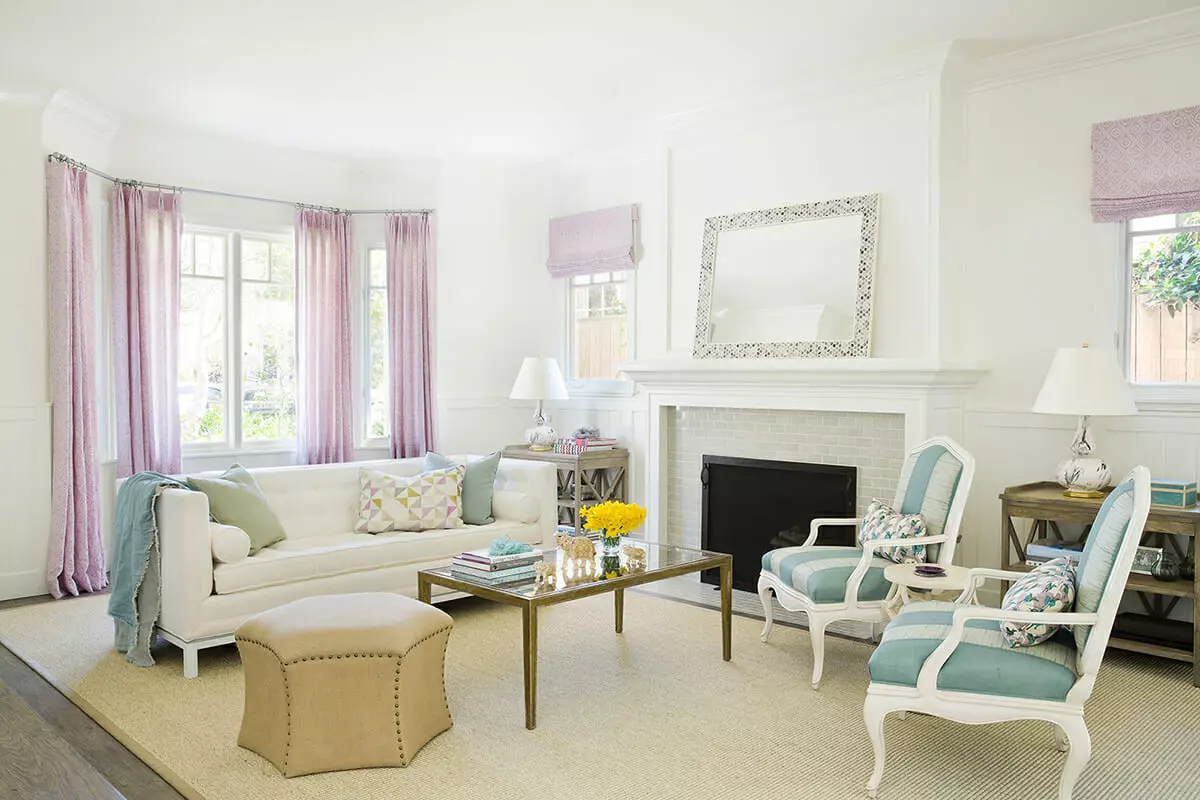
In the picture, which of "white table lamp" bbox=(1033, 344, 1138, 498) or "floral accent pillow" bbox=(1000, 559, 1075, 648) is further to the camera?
"white table lamp" bbox=(1033, 344, 1138, 498)

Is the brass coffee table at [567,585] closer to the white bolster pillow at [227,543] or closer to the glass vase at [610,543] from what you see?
the glass vase at [610,543]

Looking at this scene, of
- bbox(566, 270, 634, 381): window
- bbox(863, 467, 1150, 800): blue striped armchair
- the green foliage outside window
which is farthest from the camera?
bbox(566, 270, 634, 381): window

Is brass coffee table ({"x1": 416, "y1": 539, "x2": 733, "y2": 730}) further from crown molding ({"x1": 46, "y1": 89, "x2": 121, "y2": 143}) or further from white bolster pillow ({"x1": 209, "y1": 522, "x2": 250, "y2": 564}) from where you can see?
crown molding ({"x1": 46, "y1": 89, "x2": 121, "y2": 143})

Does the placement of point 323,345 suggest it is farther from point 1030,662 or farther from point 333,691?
point 1030,662

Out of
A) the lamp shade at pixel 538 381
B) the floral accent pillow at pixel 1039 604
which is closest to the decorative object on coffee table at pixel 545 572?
the floral accent pillow at pixel 1039 604

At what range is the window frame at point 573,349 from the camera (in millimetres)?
6234

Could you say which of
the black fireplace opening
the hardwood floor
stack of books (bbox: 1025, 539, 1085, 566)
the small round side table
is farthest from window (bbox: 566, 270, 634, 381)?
the hardwood floor

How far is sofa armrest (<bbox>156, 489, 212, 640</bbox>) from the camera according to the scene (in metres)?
3.79

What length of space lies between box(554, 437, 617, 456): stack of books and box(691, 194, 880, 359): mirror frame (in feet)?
3.26

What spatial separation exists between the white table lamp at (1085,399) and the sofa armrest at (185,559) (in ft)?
12.1

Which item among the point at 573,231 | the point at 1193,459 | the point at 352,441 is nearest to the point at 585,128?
the point at 573,231

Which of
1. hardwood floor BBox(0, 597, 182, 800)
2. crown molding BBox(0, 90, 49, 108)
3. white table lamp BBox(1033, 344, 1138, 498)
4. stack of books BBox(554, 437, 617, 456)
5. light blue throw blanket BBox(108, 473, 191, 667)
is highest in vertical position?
crown molding BBox(0, 90, 49, 108)

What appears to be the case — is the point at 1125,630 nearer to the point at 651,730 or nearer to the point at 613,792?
the point at 651,730

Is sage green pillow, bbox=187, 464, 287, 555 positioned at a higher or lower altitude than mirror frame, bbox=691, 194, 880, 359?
lower
